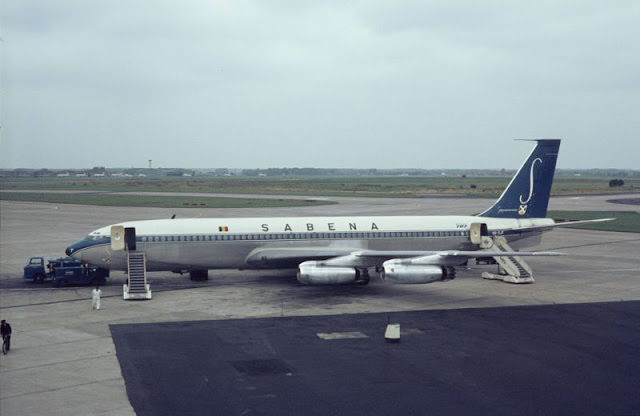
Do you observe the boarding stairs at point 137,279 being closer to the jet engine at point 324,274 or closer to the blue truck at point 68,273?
the blue truck at point 68,273

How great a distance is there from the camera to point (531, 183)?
41.7 m

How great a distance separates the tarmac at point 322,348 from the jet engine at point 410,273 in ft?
4.19

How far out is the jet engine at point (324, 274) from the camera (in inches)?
1280

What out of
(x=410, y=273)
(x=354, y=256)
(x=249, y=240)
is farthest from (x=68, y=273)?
(x=410, y=273)

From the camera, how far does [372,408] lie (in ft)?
57.6

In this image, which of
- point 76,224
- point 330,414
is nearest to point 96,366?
point 330,414

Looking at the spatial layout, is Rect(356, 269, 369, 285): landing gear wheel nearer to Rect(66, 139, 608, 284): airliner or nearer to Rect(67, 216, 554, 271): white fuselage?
Rect(66, 139, 608, 284): airliner

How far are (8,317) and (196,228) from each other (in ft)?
36.0

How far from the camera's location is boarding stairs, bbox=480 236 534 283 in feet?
125

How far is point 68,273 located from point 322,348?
19.4m

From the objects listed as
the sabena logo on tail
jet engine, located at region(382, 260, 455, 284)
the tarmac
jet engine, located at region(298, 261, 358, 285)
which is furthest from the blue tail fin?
jet engine, located at region(298, 261, 358, 285)

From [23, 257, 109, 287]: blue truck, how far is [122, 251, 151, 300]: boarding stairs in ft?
11.4

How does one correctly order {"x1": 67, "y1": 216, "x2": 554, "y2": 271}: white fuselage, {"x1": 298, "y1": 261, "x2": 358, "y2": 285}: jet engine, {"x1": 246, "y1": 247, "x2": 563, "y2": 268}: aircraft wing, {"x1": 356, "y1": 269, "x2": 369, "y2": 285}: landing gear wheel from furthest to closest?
{"x1": 356, "y1": 269, "x2": 369, "y2": 285}: landing gear wheel
{"x1": 67, "y1": 216, "x2": 554, "y2": 271}: white fuselage
{"x1": 246, "y1": 247, "x2": 563, "y2": 268}: aircraft wing
{"x1": 298, "y1": 261, "x2": 358, "y2": 285}: jet engine

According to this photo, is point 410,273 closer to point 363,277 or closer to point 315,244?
point 363,277
